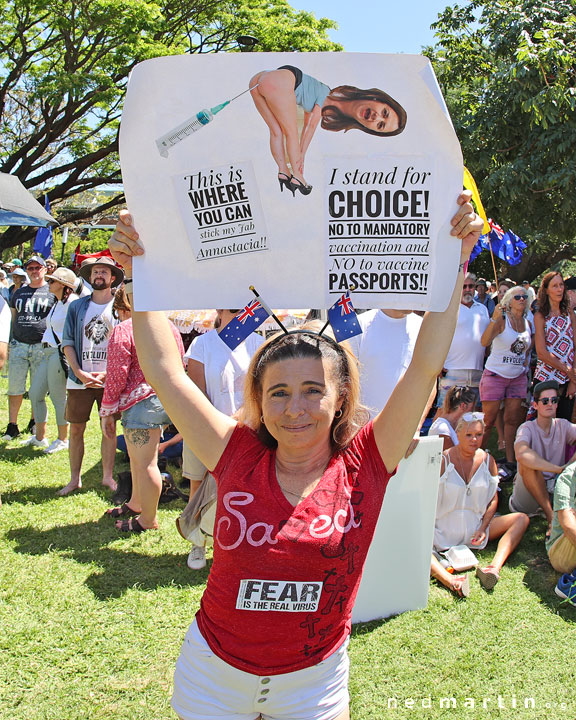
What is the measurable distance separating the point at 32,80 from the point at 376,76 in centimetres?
1951

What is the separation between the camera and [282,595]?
5.81 feet

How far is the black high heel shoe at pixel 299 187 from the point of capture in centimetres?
192

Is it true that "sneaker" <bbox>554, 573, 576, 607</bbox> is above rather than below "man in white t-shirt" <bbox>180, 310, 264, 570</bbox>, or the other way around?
below

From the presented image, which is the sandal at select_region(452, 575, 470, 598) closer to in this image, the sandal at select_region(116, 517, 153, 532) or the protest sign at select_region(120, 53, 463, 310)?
the sandal at select_region(116, 517, 153, 532)

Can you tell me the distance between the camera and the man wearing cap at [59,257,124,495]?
6059 mm

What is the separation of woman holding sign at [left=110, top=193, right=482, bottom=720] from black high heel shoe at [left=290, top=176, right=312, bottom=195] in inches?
16.9

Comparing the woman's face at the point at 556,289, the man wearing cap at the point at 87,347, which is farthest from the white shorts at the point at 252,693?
the woman's face at the point at 556,289

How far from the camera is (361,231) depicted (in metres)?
1.96

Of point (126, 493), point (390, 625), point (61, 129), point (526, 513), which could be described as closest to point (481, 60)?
point (526, 513)

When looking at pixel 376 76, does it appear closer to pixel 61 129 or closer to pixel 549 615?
pixel 549 615

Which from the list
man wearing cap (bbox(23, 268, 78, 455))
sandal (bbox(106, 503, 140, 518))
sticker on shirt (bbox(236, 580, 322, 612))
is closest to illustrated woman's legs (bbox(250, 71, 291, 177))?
sticker on shirt (bbox(236, 580, 322, 612))

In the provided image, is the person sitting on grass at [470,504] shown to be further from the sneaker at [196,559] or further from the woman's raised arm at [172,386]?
the woman's raised arm at [172,386]

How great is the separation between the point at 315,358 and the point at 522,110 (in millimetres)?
7955

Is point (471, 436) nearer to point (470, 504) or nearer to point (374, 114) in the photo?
point (470, 504)
